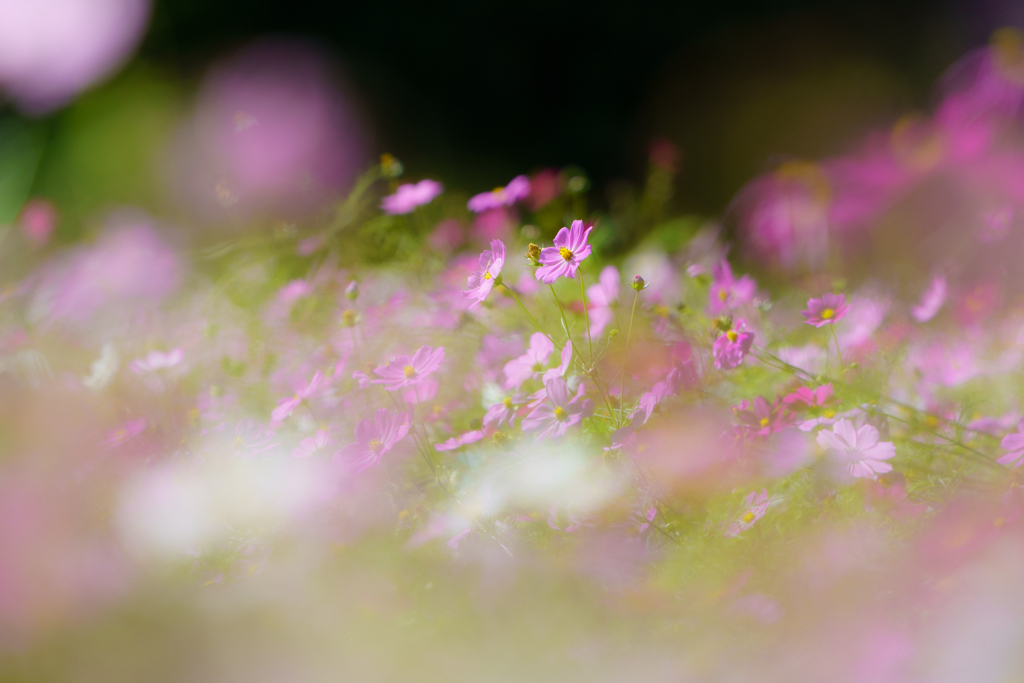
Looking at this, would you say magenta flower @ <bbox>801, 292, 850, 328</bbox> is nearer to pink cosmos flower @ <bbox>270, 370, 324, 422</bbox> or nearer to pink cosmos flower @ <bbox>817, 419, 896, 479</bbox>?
pink cosmos flower @ <bbox>817, 419, 896, 479</bbox>

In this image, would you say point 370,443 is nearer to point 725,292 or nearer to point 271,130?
point 725,292

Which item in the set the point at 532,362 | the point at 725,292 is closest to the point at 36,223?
the point at 532,362

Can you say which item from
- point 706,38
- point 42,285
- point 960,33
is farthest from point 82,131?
point 960,33

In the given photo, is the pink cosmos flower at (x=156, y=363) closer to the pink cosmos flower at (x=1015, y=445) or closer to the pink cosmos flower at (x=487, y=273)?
the pink cosmos flower at (x=487, y=273)

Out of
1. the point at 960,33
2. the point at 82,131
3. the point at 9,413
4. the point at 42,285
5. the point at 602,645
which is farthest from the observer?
the point at 82,131

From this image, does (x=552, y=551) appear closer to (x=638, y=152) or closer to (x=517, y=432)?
(x=517, y=432)

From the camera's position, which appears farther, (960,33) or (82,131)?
Result: (82,131)
